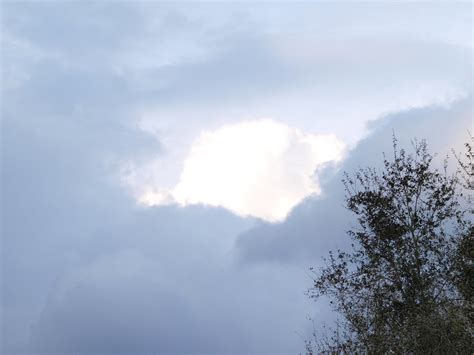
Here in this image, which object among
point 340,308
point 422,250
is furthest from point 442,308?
point 422,250

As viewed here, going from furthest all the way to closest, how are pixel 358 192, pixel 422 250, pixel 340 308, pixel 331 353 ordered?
pixel 358 192, pixel 422 250, pixel 340 308, pixel 331 353

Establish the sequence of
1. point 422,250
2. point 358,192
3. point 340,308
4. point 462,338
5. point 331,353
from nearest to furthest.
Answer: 1. point 462,338
2. point 331,353
3. point 340,308
4. point 422,250
5. point 358,192

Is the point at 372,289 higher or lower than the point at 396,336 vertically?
higher

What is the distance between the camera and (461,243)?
41.1m

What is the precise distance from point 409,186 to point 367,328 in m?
14.3

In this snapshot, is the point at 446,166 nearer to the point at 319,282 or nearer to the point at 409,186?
the point at 409,186

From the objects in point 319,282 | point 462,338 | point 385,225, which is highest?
point 385,225

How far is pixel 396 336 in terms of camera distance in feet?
108

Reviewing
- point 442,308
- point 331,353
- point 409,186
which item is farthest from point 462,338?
point 409,186

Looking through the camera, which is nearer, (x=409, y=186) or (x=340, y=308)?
(x=340, y=308)

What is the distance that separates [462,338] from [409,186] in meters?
16.6

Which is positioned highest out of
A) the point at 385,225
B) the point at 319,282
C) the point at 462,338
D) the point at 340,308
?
the point at 385,225

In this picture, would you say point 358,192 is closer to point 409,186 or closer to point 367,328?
point 409,186

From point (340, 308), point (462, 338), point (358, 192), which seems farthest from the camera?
point (358, 192)
